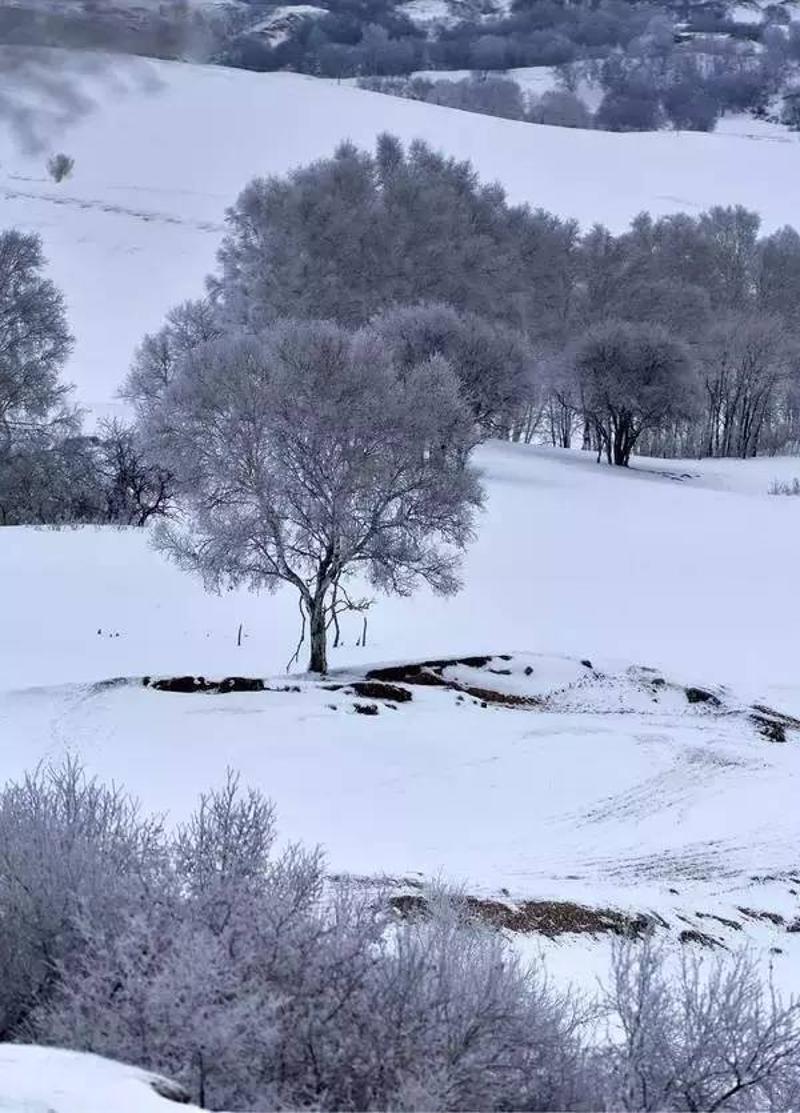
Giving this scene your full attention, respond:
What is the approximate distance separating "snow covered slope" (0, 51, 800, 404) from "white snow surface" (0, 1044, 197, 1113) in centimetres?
3858

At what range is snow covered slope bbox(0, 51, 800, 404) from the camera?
54500mm

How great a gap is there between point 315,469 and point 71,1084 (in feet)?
36.4

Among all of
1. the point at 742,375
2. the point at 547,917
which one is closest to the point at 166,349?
the point at 742,375

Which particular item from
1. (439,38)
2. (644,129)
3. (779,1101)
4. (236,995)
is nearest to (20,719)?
(236,995)

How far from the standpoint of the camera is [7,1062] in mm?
3105

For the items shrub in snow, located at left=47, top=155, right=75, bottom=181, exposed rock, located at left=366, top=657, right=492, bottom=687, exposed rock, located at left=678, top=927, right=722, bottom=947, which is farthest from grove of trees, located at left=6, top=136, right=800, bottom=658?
exposed rock, located at left=678, top=927, right=722, bottom=947

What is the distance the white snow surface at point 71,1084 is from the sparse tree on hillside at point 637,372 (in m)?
31.5

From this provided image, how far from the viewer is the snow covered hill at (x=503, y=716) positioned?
8883mm

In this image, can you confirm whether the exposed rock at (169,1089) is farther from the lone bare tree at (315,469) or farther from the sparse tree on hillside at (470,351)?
the sparse tree on hillside at (470,351)

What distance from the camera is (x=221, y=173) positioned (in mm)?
70500

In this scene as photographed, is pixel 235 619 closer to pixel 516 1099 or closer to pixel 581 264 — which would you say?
pixel 516 1099

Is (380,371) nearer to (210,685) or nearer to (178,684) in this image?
(210,685)

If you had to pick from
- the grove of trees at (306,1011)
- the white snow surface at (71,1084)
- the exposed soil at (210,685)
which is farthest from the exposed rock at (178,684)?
the white snow surface at (71,1084)

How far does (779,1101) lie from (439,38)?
132701 mm
